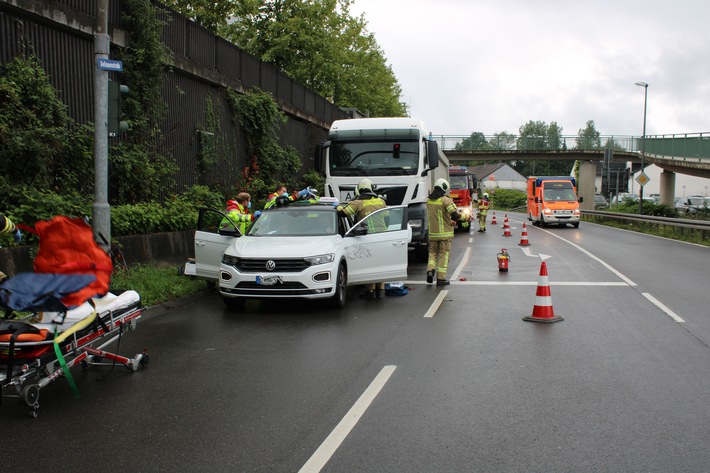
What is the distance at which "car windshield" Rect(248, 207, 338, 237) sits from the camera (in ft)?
36.0

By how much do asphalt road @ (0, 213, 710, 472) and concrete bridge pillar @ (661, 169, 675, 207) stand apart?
145 ft

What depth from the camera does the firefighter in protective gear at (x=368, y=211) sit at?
11398 mm

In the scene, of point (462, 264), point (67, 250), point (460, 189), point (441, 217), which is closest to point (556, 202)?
point (460, 189)

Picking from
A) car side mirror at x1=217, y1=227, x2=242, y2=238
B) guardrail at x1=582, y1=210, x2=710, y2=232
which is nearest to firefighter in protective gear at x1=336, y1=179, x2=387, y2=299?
car side mirror at x1=217, y1=227, x2=242, y2=238

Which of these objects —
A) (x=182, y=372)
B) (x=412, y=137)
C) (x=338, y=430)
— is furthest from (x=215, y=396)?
(x=412, y=137)

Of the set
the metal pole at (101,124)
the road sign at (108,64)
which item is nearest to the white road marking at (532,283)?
the metal pole at (101,124)

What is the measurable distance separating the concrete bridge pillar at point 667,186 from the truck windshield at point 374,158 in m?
39.5

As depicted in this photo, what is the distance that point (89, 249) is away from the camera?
590cm

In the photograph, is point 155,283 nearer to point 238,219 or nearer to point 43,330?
point 238,219

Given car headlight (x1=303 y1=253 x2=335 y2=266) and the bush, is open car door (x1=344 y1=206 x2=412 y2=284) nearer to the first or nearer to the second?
car headlight (x1=303 y1=253 x2=335 y2=266)

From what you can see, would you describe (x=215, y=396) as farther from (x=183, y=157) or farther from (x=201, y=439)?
(x=183, y=157)

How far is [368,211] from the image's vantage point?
12.4 m

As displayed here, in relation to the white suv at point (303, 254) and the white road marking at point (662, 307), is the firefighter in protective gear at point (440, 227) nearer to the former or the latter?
the white suv at point (303, 254)

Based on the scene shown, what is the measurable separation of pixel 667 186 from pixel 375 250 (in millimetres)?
46004
